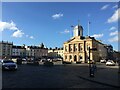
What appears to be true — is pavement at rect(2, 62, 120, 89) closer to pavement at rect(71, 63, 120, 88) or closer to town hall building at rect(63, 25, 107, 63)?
pavement at rect(71, 63, 120, 88)

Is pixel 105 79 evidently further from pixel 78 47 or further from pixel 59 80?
pixel 78 47

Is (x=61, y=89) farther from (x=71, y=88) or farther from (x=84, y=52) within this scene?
(x=84, y=52)

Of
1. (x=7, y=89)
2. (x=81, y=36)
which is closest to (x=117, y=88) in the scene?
(x=7, y=89)

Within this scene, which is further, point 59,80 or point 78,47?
point 78,47

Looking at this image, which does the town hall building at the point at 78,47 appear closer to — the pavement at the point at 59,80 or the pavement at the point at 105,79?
the pavement at the point at 105,79

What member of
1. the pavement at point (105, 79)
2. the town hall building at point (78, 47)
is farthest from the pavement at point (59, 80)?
the town hall building at point (78, 47)

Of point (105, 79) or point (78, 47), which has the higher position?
point (78, 47)

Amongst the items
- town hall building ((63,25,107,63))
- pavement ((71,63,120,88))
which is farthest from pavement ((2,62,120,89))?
town hall building ((63,25,107,63))

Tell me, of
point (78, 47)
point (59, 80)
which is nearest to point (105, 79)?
point (59, 80)

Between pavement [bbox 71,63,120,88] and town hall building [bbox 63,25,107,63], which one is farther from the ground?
town hall building [bbox 63,25,107,63]

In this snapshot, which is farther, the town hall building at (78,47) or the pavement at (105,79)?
the town hall building at (78,47)

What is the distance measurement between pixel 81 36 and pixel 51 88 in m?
110

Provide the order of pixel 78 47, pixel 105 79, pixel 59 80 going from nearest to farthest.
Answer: pixel 59 80 → pixel 105 79 → pixel 78 47

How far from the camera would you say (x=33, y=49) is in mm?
197625
